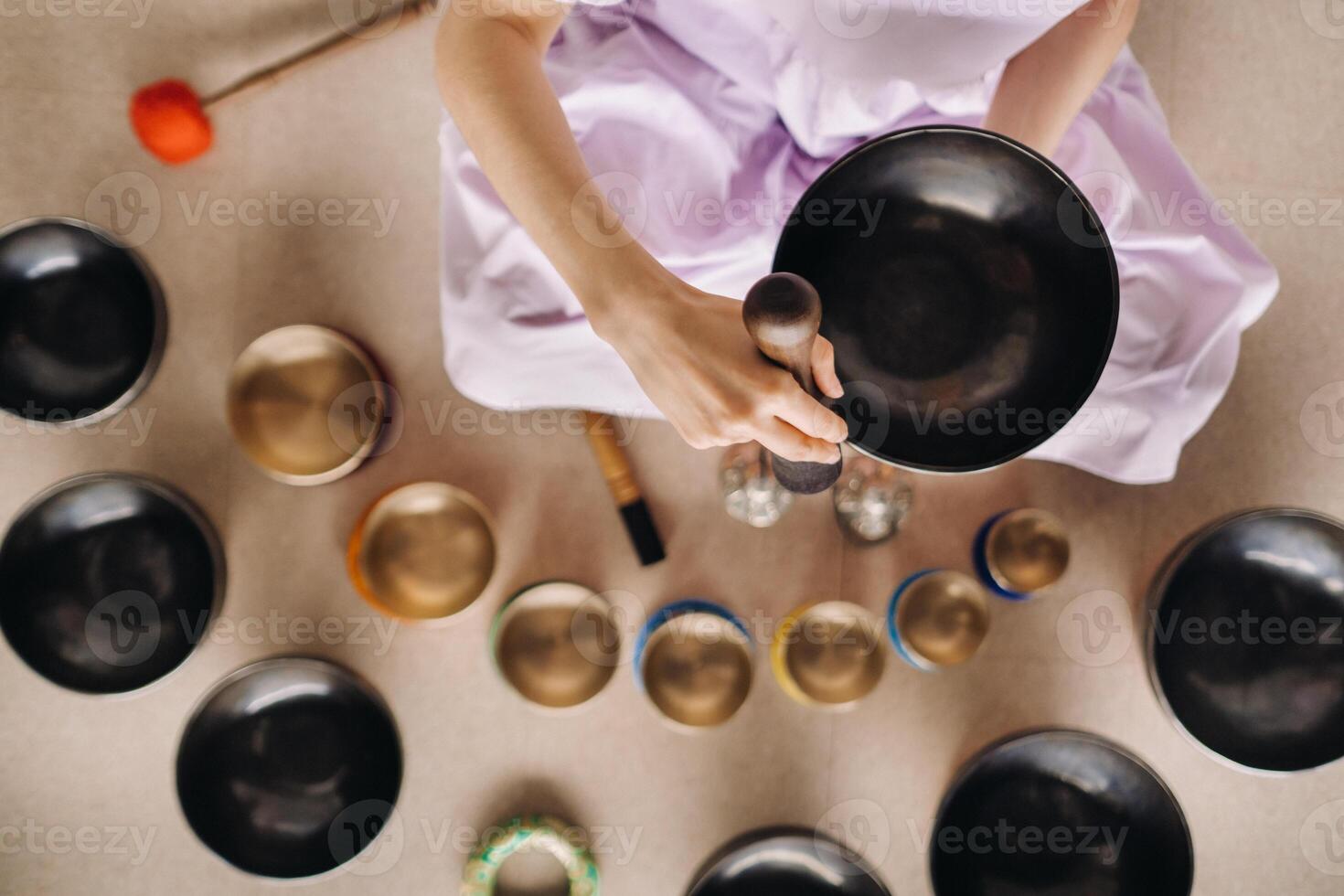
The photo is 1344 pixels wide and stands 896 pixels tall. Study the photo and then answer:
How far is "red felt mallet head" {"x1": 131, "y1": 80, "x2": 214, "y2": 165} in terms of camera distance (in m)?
1.00

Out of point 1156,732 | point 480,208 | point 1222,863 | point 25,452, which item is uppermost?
point 480,208

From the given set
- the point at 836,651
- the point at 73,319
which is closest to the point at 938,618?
the point at 836,651

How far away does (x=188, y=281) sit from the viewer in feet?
3.36

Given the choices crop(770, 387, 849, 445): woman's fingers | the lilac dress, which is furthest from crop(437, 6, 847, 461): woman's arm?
the lilac dress

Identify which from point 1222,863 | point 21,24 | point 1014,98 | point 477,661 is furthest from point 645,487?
point 21,24

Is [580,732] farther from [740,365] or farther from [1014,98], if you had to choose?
[1014,98]

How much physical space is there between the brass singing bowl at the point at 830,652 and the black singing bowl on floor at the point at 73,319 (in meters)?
0.83

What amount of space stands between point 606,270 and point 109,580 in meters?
0.78

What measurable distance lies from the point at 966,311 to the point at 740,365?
29 centimetres

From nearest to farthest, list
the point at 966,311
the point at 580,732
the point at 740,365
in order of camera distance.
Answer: the point at 740,365 → the point at 966,311 → the point at 580,732

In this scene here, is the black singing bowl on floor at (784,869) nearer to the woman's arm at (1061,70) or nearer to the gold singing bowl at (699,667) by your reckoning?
the gold singing bowl at (699,667)

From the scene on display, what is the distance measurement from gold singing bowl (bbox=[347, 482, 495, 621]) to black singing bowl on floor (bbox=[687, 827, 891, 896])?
429mm

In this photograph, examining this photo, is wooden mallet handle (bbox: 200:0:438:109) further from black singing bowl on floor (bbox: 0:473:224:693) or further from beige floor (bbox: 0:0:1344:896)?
black singing bowl on floor (bbox: 0:473:224:693)

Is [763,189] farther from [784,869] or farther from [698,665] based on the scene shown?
[784,869]
